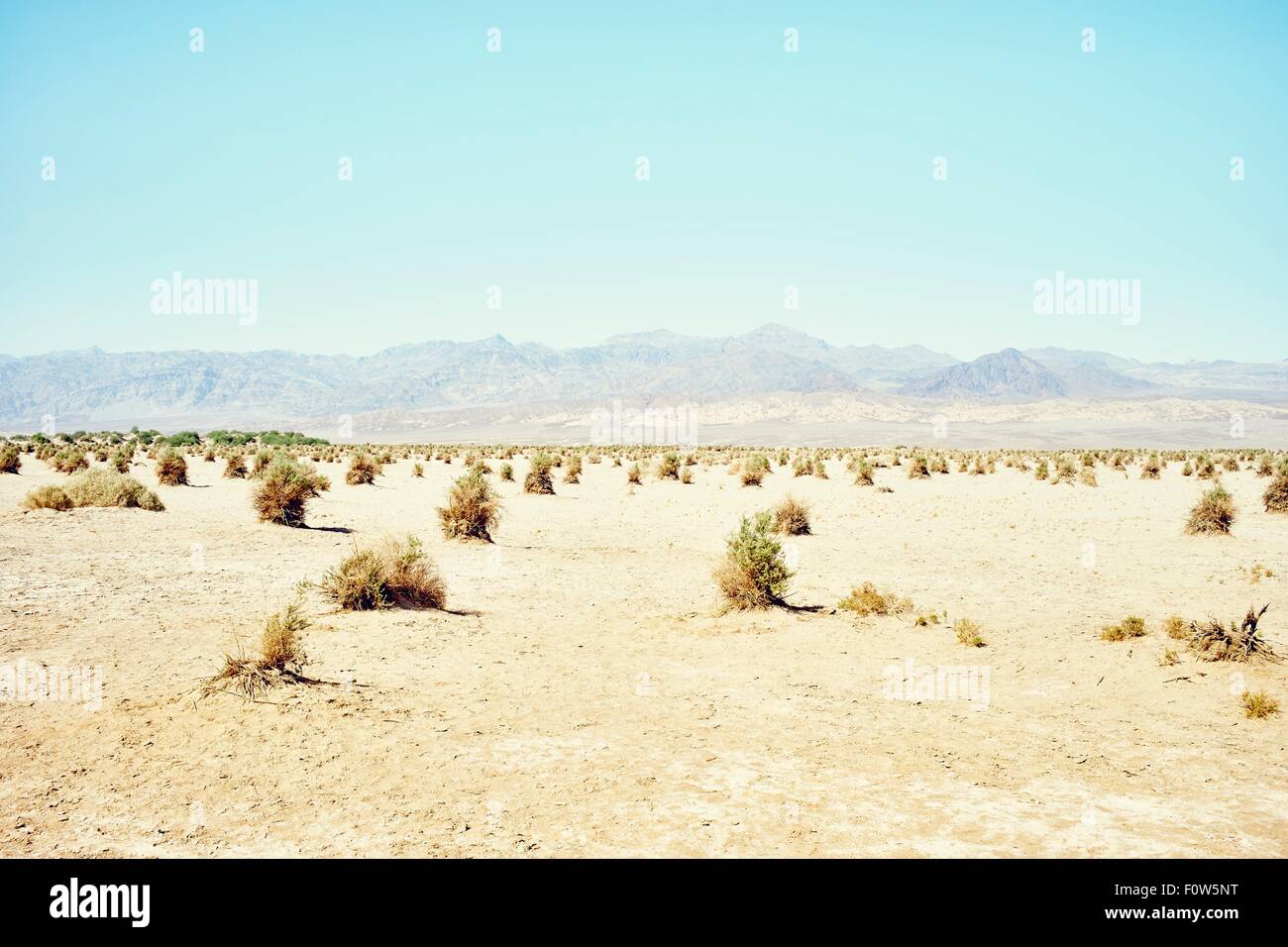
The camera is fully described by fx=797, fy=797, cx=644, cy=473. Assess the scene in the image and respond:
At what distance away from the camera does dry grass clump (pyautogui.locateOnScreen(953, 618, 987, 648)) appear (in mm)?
11812

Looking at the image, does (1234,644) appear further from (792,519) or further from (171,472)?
(171,472)

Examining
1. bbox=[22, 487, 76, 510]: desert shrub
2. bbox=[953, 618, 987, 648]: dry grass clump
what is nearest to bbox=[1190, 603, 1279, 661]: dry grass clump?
bbox=[953, 618, 987, 648]: dry grass clump

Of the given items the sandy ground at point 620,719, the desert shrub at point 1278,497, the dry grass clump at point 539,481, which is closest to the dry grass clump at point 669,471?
the dry grass clump at point 539,481

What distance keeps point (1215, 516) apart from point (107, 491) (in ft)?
98.4

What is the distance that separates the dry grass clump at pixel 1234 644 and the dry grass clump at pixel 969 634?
2652mm

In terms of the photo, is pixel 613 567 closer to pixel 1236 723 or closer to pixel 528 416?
pixel 1236 723

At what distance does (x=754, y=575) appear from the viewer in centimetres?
1388

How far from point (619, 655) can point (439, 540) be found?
10.1 metres

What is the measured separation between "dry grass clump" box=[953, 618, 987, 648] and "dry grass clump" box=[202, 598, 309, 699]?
30.0ft

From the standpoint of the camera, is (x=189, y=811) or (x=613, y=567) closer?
(x=189, y=811)

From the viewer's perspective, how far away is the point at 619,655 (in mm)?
11281

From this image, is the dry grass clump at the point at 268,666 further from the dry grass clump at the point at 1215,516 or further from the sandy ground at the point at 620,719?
the dry grass clump at the point at 1215,516

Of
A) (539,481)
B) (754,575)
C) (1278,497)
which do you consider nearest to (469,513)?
(754,575)
